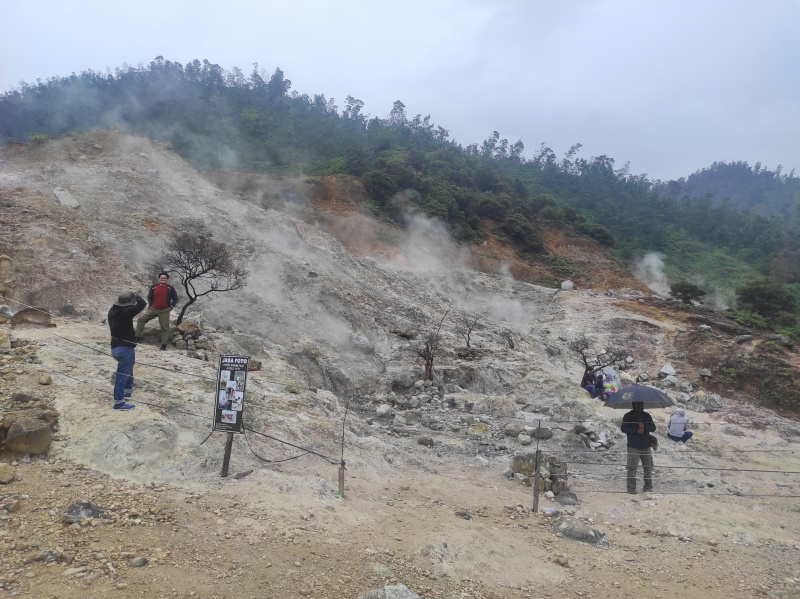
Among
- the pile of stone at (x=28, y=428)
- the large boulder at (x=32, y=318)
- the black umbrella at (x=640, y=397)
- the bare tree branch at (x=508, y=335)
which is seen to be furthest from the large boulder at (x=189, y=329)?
the bare tree branch at (x=508, y=335)

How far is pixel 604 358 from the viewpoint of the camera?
2059 cm

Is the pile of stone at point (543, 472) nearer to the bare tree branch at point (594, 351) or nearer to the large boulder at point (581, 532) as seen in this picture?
the large boulder at point (581, 532)

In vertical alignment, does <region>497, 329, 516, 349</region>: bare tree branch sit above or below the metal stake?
above

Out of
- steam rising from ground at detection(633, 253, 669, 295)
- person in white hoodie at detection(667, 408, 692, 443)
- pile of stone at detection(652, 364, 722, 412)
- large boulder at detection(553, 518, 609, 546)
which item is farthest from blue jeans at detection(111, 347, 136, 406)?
steam rising from ground at detection(633, 253, 669, 295)

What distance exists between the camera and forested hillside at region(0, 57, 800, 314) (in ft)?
134

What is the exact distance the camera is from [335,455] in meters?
7.25

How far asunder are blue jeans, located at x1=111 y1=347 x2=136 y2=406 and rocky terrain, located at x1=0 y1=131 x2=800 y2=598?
256 millimetres

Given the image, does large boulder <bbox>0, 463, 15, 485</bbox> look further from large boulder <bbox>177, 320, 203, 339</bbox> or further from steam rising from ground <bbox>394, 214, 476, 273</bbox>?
steam rising from ground <bbox>394, 214, 476, 273</bbox>

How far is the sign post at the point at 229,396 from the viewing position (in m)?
5.40

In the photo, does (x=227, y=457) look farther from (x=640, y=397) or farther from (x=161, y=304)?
(x=640, y=397)

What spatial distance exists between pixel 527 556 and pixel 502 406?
24.4 feet

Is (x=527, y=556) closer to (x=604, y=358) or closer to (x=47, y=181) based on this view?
(x=604, y=358)

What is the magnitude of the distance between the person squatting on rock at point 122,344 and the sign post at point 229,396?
A: 61.6 inches

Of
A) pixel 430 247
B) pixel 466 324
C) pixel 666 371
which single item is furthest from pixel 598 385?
pixel 430 247
